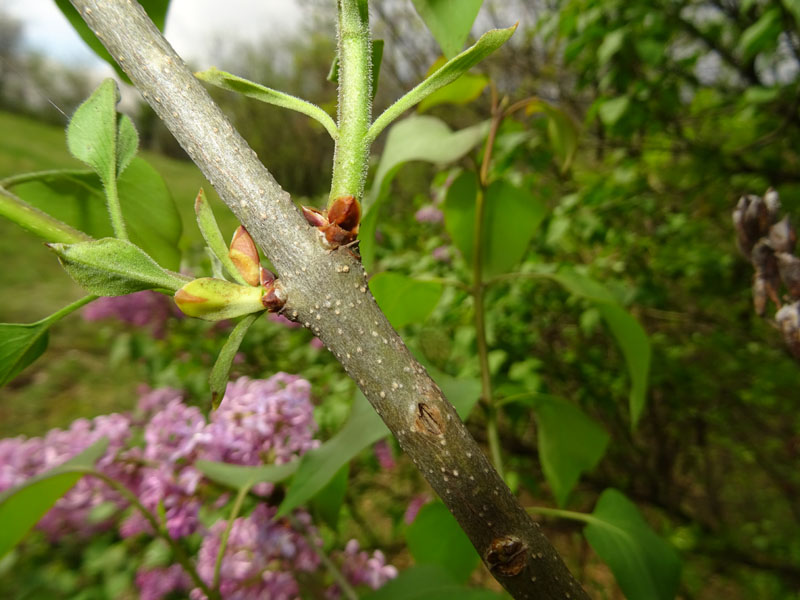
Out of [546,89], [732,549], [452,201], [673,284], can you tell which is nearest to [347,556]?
[452,201]

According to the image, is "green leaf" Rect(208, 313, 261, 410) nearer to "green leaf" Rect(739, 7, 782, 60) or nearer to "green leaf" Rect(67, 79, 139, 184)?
"green leaf" Rect(67, 79, 139, 184)

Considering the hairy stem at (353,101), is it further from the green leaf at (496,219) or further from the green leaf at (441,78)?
the green leaf at (496,219)

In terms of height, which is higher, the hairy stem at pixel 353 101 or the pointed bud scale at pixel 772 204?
the hairy stem at pixel 353 101

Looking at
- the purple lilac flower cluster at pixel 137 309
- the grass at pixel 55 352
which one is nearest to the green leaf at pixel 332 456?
the purple lilac flower cluster at pixel 137 309

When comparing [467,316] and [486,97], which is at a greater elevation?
[486,97]

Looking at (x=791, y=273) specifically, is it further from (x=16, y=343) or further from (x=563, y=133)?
(x=16, y=343)

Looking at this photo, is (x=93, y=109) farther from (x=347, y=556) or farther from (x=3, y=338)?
(x=347, y=556)
